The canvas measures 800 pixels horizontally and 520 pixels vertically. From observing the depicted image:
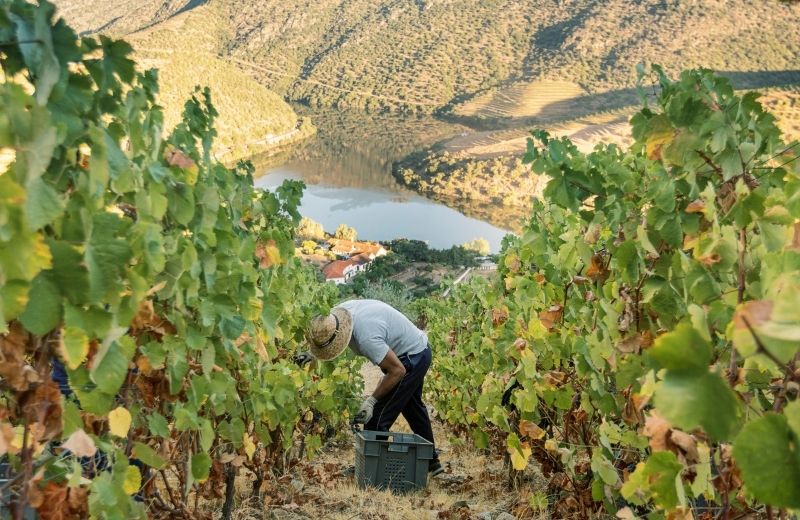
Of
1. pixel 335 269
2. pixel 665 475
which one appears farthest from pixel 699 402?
pixel 335 269

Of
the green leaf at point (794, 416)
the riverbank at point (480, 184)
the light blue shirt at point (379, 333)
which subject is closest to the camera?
the green leaf at point (794, 416)

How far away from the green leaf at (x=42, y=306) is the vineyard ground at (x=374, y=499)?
8.04ft

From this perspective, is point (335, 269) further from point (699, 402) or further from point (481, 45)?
point (481, 45)

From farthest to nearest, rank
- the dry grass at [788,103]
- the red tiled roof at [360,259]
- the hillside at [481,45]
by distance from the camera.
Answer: the hillside at [481,45] < the dry grass at [788,103] < the red tiled roof at [360,259]

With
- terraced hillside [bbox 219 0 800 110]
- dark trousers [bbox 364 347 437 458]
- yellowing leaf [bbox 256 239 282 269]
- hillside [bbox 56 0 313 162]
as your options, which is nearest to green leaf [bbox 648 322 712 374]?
yellowing leaf [bbox 256 239 282 269]

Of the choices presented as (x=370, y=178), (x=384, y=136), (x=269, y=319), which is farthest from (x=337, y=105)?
(x=269, y=319)

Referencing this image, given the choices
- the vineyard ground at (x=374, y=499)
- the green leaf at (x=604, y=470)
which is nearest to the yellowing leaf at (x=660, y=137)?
the green leaf at (x=604, y=470)

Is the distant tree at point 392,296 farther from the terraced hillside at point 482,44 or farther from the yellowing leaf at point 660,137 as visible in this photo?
the terraced hillside at point 482,44

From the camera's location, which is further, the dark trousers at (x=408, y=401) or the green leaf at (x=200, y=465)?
the dark trousers at (x=408, y=401)

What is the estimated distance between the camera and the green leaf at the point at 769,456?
0.60m

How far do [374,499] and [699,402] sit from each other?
3.32m

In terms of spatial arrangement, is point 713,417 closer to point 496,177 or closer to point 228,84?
point 496,177

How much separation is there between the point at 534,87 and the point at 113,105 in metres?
66.0

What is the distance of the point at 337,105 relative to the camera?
77500mm
